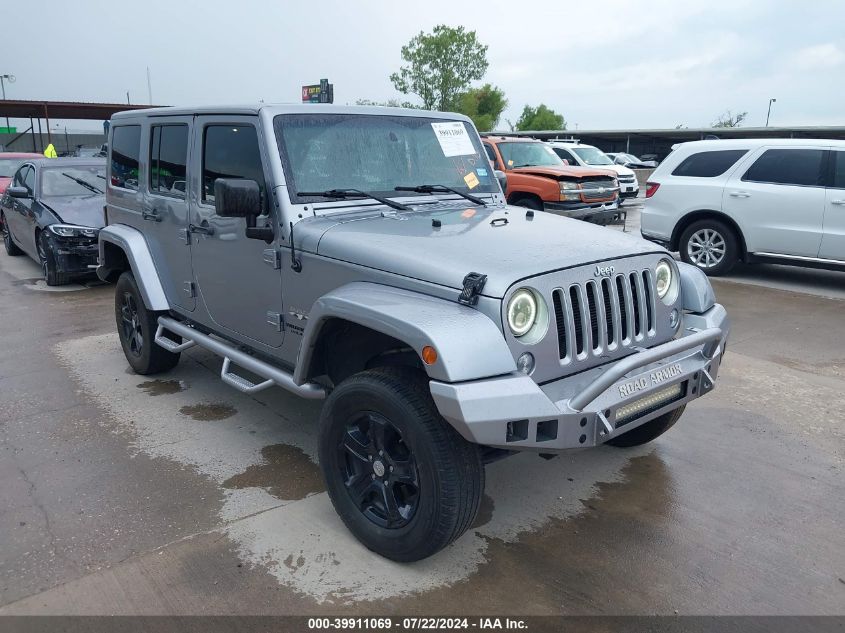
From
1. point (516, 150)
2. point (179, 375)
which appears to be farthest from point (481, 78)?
point (179, 375)

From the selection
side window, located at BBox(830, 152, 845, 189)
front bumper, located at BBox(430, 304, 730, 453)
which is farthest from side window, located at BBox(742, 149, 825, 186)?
front bumper, located at BBox(430, 304, 730, 453)

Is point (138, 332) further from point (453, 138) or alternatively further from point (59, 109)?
point (59, 109)

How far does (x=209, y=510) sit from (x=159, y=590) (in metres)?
0.63

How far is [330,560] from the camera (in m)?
3.02

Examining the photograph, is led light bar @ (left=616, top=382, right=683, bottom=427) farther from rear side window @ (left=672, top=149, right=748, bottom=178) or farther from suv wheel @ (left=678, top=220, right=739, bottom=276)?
rear side window @ (left=672, top=149, right=748, bottom=178)

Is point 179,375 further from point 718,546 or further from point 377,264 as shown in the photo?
point 718,546

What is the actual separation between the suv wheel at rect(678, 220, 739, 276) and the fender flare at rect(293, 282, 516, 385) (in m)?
7.31

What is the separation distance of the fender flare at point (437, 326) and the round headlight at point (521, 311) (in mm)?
120

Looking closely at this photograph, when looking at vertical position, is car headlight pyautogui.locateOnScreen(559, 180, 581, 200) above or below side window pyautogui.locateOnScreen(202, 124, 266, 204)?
below

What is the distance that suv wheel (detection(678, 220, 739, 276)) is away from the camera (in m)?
8.91

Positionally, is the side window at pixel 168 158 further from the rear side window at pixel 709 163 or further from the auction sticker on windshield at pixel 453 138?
the rear side window at pixel 709 163

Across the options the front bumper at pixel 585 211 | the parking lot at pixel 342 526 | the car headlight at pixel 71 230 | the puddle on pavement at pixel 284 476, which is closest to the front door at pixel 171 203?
the parking lot at pixel 342 526

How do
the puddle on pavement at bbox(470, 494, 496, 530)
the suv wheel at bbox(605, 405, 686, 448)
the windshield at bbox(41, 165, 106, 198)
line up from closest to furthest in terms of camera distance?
the puddle on pavement at bbox(470, 494, 496, 530) < the suv wheel at bbox(605, 405, 686, 448) < the windshield at bbox(41, 165, 106, 198)

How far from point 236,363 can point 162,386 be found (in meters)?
1.53
